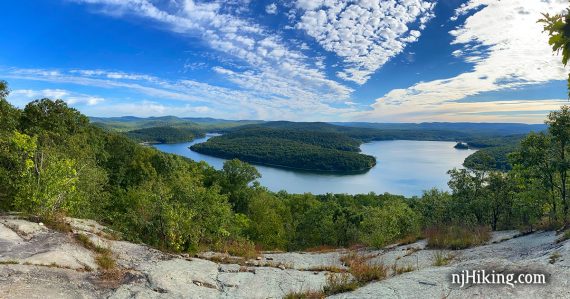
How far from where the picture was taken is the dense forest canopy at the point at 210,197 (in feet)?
34.7

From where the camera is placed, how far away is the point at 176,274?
309 inches

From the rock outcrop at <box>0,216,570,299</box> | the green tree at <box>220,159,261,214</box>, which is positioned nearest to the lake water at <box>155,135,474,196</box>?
the green tree at <box>220,159,261,214</box>

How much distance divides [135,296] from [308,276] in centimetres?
460

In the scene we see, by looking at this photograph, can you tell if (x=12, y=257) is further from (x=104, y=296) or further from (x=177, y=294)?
(x=177, y=294)

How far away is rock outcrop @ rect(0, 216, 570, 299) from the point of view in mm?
6011

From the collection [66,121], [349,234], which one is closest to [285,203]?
[349,234]

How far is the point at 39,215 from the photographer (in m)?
9.55

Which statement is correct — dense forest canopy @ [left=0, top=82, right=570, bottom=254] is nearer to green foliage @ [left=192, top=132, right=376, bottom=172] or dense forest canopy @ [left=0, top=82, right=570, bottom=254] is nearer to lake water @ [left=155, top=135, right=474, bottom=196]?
lake water @ [left=155, top=135, right=474, bottom=196]

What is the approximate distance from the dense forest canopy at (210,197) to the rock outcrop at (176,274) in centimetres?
119

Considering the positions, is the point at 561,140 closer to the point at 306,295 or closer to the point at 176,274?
the point at 306,295

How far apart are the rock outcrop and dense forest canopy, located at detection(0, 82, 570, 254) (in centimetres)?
119

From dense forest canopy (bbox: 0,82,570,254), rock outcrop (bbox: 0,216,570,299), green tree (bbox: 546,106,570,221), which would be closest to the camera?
rock outcrop (bbox: 0,216,570,299)

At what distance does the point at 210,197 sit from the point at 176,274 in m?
5.78

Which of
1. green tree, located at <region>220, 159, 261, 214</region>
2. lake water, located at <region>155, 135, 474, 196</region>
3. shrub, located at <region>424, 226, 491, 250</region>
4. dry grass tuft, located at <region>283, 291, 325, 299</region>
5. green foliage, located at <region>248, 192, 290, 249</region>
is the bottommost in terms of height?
lake water, located at <region>155, 135, 474, 196</region>
